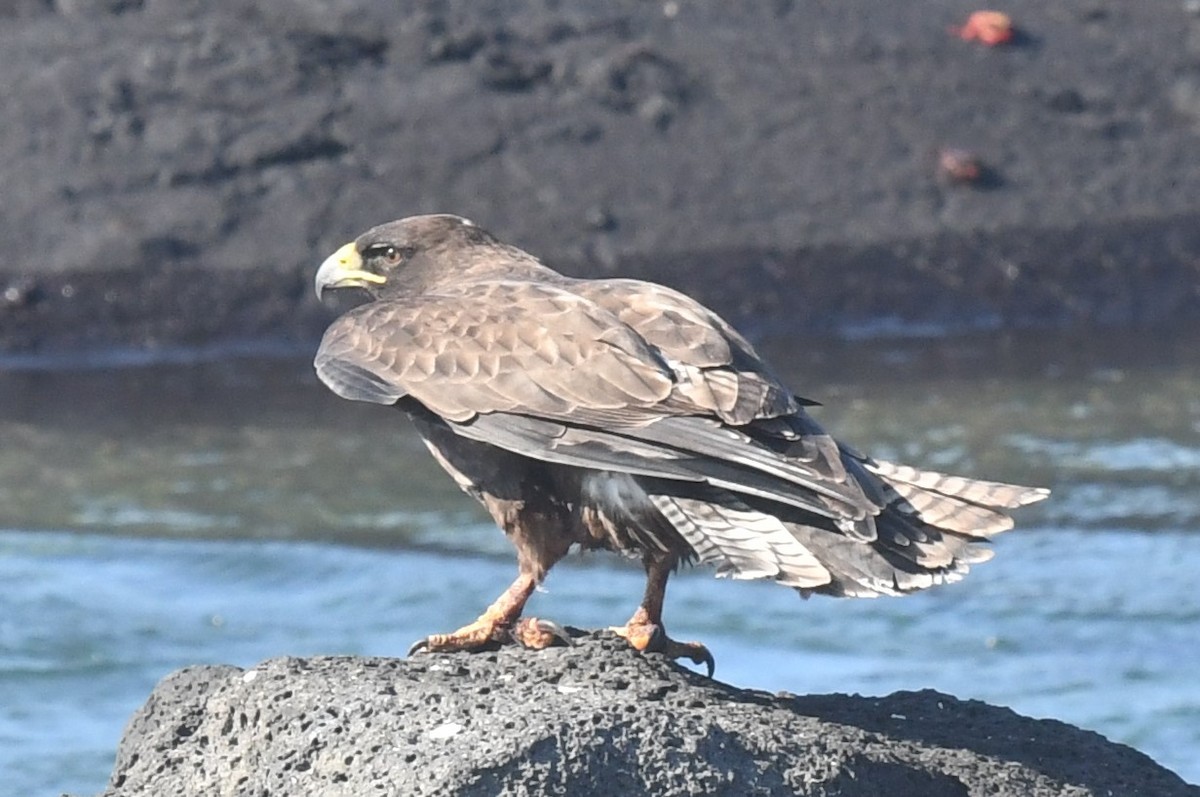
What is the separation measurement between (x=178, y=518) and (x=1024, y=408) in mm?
4718

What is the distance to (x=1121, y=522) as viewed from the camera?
11539mm

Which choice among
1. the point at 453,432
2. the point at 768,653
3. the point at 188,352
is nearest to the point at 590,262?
the point at 188,352

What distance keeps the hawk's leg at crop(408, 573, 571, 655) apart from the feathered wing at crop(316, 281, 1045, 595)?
431 mm

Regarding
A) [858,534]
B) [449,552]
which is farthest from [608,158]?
[858,534]

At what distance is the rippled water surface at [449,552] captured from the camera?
10023 millimetres

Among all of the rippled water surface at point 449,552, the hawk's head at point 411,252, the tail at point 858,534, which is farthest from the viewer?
the rippled water surface at point 449,552

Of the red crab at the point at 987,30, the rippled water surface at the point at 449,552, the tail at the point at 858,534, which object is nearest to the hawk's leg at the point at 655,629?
the tail at the point at 858,534

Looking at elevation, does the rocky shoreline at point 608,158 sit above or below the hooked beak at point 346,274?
above

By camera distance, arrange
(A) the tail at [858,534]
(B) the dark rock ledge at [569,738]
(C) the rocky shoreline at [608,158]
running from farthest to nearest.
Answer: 1. (C) the rocky shoreline at [608,158]
2. (A) the tail at [858,534]
3. (B) the dark rock ledge at [569,738]

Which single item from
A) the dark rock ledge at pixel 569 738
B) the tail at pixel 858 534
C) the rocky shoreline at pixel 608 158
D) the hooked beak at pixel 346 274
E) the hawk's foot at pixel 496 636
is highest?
the rocky shoreline at pixel 608 158

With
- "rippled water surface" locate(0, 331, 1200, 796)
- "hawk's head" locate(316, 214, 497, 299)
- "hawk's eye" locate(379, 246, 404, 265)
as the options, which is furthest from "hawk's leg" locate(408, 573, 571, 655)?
"rippled water surface" locate(0, 331, 1200, 796)

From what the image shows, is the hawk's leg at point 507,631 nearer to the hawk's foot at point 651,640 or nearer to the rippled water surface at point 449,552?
the hawk's foot at point 651,640

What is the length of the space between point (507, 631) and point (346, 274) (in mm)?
1800

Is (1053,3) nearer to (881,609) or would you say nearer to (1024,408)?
(1024,408)
